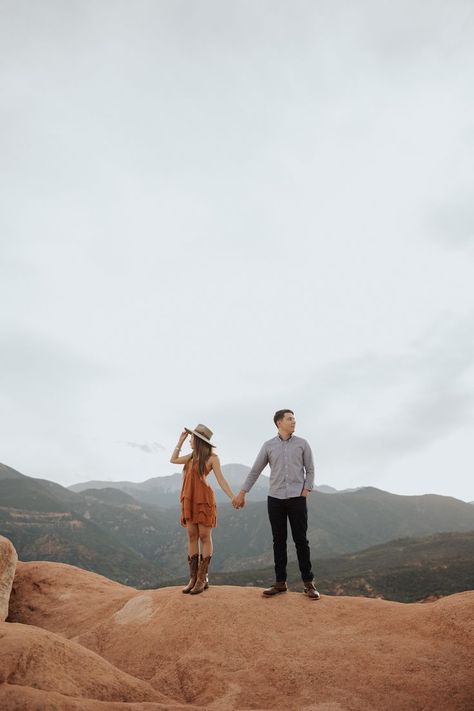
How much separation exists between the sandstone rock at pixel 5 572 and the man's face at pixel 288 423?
6304 mm

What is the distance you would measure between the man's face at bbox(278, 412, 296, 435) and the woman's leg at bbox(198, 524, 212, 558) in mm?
2107

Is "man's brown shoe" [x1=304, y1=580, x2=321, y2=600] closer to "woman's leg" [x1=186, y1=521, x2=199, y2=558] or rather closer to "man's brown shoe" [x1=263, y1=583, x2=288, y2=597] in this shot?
"man's brown shoe" [x1=263, y1=583, x2=288, y2=597]

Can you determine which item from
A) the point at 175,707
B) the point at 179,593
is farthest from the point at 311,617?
the point at 175,707

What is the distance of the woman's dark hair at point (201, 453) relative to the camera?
25.0 feet

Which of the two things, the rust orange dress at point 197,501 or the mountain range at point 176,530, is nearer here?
the rust orange dress at point 197,501

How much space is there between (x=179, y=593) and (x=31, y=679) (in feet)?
13.7

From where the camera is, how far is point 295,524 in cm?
713

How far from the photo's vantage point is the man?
7121 millimetres

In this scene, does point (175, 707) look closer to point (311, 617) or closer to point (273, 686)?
point (273, 686)

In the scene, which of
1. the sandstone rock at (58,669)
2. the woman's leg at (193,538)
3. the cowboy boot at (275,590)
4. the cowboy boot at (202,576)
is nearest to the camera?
the sandstone rock at (58,669)

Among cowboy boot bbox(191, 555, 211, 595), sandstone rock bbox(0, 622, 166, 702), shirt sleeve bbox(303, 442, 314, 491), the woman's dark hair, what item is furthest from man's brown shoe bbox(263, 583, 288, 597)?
sandstone rock bbox(0, 622, 166, 702)

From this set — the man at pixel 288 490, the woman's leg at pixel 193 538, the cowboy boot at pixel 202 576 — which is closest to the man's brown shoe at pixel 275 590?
the man at pixel 288 490

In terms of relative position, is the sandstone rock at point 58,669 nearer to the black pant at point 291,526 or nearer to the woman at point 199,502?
the woman at point 199,502

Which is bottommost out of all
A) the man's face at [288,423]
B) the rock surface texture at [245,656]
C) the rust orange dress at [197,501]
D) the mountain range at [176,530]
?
the mountain range at [176,530]
